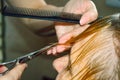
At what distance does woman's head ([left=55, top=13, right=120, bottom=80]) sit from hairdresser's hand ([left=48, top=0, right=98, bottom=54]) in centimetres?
3

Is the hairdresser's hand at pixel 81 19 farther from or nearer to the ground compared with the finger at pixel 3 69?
farther from the ground

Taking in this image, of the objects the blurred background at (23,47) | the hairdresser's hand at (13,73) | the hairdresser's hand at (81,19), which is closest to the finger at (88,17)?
the hairdresser's hand at (81,19)

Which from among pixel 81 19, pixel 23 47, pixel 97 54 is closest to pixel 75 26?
pixel 81 19

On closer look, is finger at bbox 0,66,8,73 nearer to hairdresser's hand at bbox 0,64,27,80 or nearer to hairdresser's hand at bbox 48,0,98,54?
hairdresser's hand at bbox 0,64,27,80

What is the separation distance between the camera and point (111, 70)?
27.0 inches

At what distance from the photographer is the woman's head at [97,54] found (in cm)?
69

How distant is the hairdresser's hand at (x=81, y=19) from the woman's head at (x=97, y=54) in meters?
0.03

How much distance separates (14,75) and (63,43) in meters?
0.17

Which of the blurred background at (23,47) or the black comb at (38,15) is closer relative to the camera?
the black comb at (38,15)

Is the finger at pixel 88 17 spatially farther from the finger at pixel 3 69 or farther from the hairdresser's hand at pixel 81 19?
the finger at pixel 3 69

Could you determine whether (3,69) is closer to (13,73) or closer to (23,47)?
(13,73)

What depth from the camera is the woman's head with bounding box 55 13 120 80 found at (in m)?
0.69

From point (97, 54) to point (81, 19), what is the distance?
0.43ft

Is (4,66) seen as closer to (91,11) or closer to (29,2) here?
(91,11)
